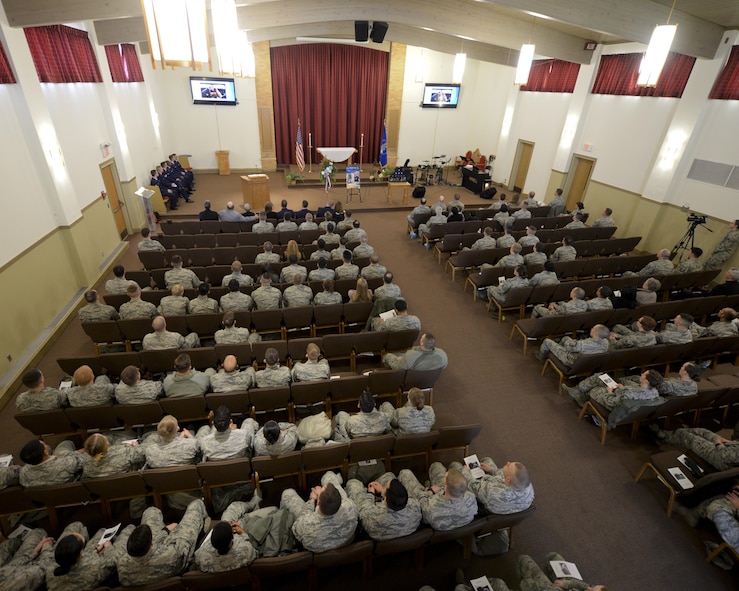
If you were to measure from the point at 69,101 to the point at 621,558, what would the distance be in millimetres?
10819

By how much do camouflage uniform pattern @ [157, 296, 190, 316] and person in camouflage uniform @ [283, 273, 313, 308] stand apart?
4.86 feet

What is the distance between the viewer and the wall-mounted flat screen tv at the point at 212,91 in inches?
542

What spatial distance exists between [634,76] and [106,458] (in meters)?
13.5

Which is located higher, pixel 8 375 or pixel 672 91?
pixel 672 91

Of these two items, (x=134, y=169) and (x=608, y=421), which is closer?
(x=608, y=421)

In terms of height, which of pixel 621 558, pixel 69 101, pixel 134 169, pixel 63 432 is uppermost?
pixel 69 101

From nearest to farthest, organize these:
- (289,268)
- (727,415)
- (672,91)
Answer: (727,415) < (289,268) < (672,91)

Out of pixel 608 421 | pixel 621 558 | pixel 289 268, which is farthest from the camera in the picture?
pixel 289 268

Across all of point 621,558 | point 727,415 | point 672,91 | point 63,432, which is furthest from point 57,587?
point 672,91

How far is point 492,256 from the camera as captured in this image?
805 cm

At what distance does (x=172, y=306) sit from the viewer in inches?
223

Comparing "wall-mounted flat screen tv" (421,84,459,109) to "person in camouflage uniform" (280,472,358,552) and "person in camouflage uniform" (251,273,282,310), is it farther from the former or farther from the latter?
"person in camouflage uniform" (280,472,358,552)

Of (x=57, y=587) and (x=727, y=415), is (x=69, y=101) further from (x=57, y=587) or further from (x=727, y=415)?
(x=727, y=415)

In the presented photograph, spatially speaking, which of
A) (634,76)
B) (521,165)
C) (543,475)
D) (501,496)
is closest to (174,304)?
(501,496)
